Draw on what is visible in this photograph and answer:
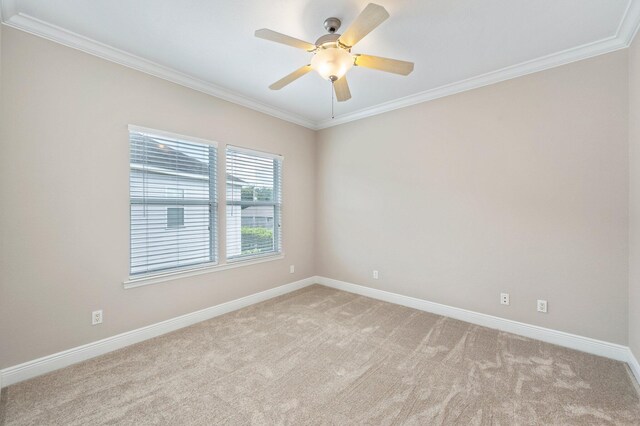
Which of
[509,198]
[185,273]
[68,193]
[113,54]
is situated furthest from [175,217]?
[509,198]

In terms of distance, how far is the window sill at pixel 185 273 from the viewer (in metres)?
2.64

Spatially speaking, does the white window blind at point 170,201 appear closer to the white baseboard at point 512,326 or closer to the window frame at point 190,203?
the window frame at point 190,203

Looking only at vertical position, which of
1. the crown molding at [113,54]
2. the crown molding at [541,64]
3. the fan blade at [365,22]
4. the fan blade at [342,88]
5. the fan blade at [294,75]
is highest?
the crown molding at [113,54]

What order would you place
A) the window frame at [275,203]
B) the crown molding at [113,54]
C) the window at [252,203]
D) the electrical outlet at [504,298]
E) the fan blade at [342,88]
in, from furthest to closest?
the window frame at [275,203] → the window at [252,203] → the electrical outlet at [504,298] → the fan blade at [342,88] → the crown molding at [113,54]

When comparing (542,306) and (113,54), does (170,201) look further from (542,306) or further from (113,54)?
(542,306)

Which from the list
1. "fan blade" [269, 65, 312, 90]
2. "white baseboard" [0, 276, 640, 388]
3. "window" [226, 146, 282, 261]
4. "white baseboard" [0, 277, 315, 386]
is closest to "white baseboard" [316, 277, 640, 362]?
"white baseboard" [0, 276, 640, 388]

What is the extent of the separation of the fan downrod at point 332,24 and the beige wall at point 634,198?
2266mm

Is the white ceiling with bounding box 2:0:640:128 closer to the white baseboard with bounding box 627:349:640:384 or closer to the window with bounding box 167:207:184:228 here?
the window with bounding box 167:207:184:228

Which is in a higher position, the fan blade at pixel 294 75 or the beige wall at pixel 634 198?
the fan blade at pixel 294 75

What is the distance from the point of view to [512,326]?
2.82 metres

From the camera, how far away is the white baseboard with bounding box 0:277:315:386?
6.75 ft

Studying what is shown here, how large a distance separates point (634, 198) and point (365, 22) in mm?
2499

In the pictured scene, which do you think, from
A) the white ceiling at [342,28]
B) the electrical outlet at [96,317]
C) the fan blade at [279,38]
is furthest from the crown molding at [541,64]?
the electrical outlet at [96,317]

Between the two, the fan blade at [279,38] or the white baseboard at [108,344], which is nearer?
the fan blade at [279,38]
